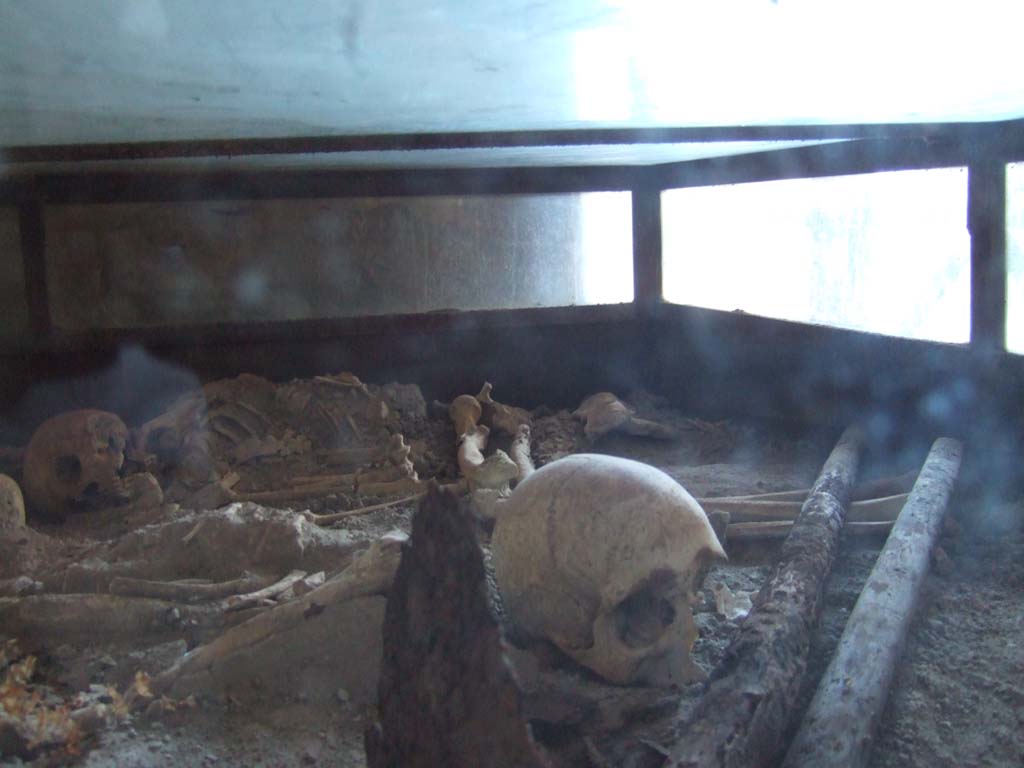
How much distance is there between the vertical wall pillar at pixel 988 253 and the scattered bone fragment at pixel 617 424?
2118 millimetres

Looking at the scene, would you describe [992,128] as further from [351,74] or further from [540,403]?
[540,403]

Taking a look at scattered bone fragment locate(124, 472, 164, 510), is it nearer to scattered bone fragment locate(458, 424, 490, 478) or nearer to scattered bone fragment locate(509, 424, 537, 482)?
scattered bone fragment locate(458, 424, 490, 478)

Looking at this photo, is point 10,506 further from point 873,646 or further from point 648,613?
point 873,646

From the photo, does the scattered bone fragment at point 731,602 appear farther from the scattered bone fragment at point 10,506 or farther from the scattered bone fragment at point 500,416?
the scattered bone fragment at point 10,506

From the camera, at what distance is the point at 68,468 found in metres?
4.98

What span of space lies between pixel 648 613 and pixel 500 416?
3255 mm

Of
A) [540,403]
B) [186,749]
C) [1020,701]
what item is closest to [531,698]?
[186,749]

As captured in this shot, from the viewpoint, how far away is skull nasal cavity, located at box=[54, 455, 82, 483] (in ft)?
16.1

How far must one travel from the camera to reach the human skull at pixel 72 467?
16.1 feet

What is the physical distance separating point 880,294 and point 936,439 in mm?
932

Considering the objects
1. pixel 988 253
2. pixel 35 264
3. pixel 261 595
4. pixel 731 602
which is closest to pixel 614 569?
pixel 731 602

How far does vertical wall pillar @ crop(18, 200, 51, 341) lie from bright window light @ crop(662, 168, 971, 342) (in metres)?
4.52

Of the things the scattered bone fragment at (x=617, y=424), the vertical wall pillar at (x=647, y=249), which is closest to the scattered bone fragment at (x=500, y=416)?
the scattered bone fragment at (x=617, y=424)

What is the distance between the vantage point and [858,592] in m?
3.68
